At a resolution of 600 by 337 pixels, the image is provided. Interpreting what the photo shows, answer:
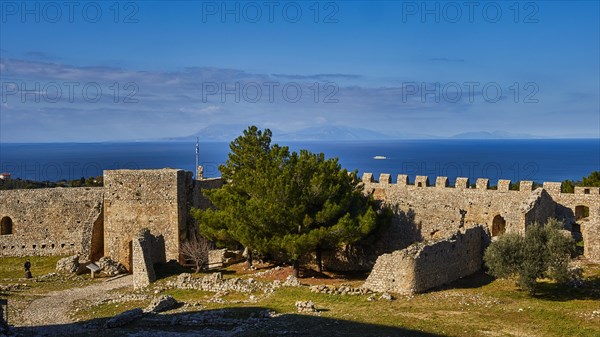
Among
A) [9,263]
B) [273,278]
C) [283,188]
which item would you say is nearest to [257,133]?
[283,188]

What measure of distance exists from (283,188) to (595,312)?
12.0 metres

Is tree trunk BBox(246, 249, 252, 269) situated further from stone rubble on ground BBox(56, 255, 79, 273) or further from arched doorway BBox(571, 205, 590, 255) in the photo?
arched doorway BBox(571, 205, 590, 255)

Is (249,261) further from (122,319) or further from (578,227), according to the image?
(578,227)

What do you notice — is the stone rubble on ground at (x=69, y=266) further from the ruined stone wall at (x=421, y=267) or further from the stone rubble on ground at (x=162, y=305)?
the ruined stone wall at (x=421, y=267)

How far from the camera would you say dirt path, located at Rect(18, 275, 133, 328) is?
19.6 meters

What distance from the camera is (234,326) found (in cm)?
1652

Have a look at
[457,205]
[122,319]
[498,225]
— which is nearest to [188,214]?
[457,205]

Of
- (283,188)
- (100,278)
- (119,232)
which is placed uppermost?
(283,188)

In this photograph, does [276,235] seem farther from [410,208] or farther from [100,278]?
[100,278]

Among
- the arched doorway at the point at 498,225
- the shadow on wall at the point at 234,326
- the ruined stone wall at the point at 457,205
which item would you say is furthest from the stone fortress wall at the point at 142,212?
the arched doorway at the point at 498,225

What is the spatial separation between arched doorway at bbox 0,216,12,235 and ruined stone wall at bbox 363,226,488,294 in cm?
2411

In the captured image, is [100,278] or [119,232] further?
[119,232]

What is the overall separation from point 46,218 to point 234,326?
73.0 feet

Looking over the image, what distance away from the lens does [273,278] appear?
24.8 m
